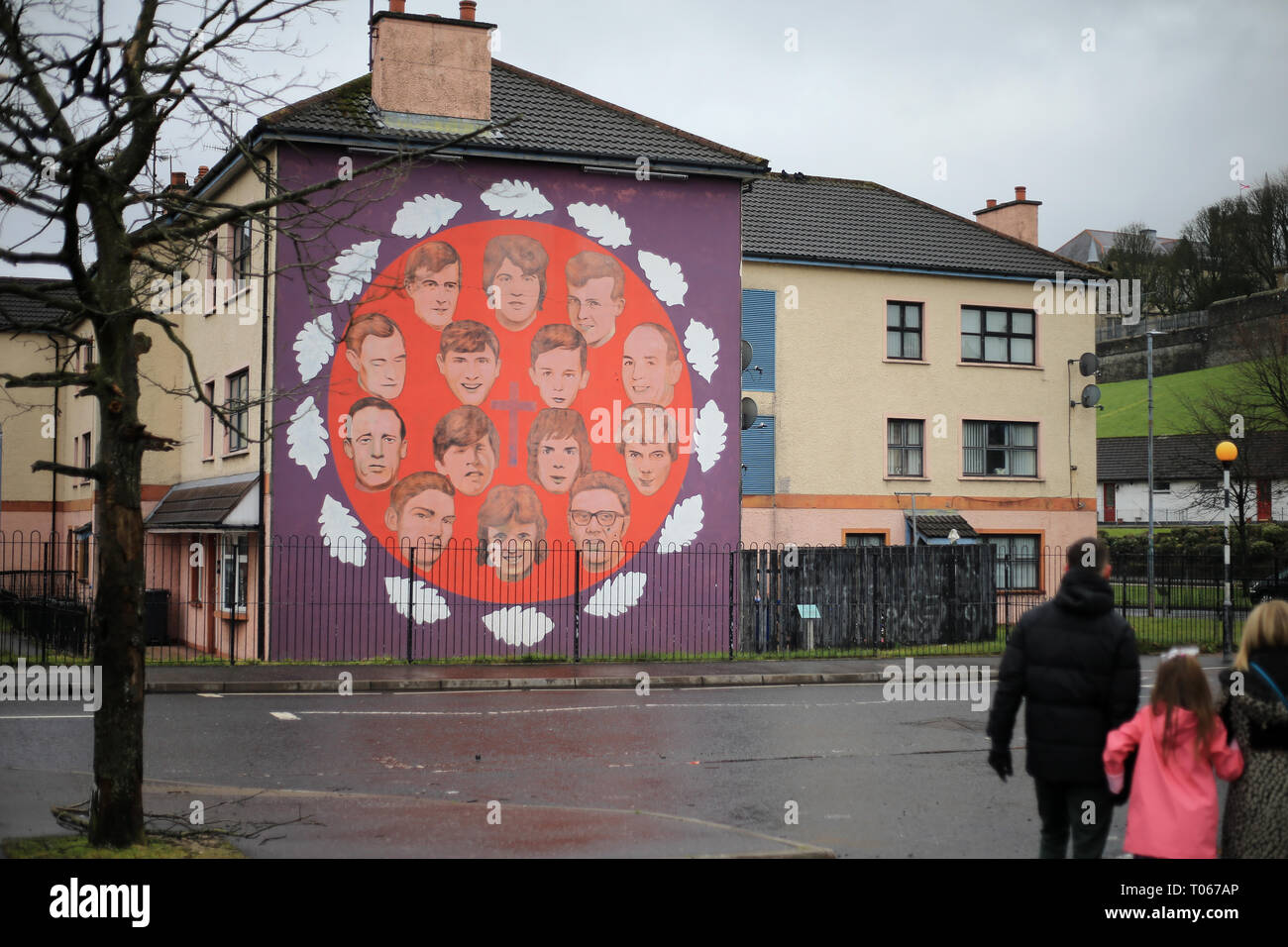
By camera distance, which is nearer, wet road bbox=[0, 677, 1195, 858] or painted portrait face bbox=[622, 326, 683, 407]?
wet road bbox=[0, 677, 1195, 858]

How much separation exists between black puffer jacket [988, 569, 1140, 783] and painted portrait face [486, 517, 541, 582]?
17184 millimetres

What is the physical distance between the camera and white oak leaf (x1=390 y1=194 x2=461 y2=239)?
22641 millimetres

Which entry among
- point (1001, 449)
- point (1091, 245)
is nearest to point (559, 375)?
point (1001, 449)

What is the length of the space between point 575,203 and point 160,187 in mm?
15634

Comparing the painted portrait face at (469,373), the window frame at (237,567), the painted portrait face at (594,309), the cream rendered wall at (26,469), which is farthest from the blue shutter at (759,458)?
the cream rendered wall at (26,469)

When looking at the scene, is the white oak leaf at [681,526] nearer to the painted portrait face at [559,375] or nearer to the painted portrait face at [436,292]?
the painted portrait face at [559,375]

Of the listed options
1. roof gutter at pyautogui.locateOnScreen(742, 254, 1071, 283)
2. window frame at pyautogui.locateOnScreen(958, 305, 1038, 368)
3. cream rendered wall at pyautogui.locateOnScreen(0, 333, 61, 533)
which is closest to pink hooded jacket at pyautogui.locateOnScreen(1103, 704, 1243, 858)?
roof gutter at pyautogui.locateOnScreen(742, 254, 1071, 283)

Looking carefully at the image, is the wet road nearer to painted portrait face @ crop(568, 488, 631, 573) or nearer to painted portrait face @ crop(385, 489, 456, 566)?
painted portrait face @ crop(385, 489, 456, 566)

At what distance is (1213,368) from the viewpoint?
7250 cm

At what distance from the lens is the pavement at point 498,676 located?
17.1m

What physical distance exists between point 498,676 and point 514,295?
25.8 ft

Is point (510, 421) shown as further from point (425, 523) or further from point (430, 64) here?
point (430, 64)

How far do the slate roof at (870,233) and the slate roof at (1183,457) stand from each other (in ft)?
71.1
